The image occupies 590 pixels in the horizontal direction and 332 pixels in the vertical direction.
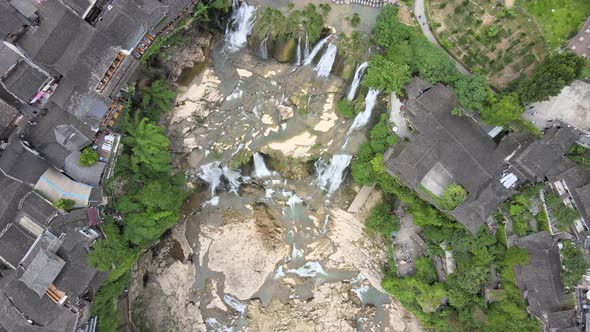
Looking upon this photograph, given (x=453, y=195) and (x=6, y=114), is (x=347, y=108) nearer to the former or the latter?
(x=453, y=195)

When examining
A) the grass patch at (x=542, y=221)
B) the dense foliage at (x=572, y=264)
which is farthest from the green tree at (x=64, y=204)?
the dense foliage at (x=572, y=264)

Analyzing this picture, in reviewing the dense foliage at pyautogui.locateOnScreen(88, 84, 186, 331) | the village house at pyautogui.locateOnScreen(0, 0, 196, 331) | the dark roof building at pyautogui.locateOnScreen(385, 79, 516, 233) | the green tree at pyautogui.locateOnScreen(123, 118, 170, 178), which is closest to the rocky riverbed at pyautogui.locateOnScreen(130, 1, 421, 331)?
the dense foliage at pyautogui.locateOnScreen(88, 84, 186, 331)

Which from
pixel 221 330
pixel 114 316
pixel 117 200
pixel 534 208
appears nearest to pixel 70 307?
pixel 114 316

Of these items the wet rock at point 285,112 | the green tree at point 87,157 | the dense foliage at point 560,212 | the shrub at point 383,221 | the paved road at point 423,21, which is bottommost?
the green tree at point 87,157

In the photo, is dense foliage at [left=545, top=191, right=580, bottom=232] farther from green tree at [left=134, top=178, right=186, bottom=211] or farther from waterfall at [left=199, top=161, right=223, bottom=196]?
green tree at [left=134, top=178, right=186, bottom=211]

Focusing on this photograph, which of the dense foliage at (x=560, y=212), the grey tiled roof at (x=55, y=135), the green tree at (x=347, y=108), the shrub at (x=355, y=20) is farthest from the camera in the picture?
the green tree at (x=347, y=108)

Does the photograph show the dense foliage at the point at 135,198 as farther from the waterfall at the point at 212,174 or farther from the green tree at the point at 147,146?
the waterfall at the point at 212,174

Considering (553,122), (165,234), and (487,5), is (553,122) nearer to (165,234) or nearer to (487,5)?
(487,5)
